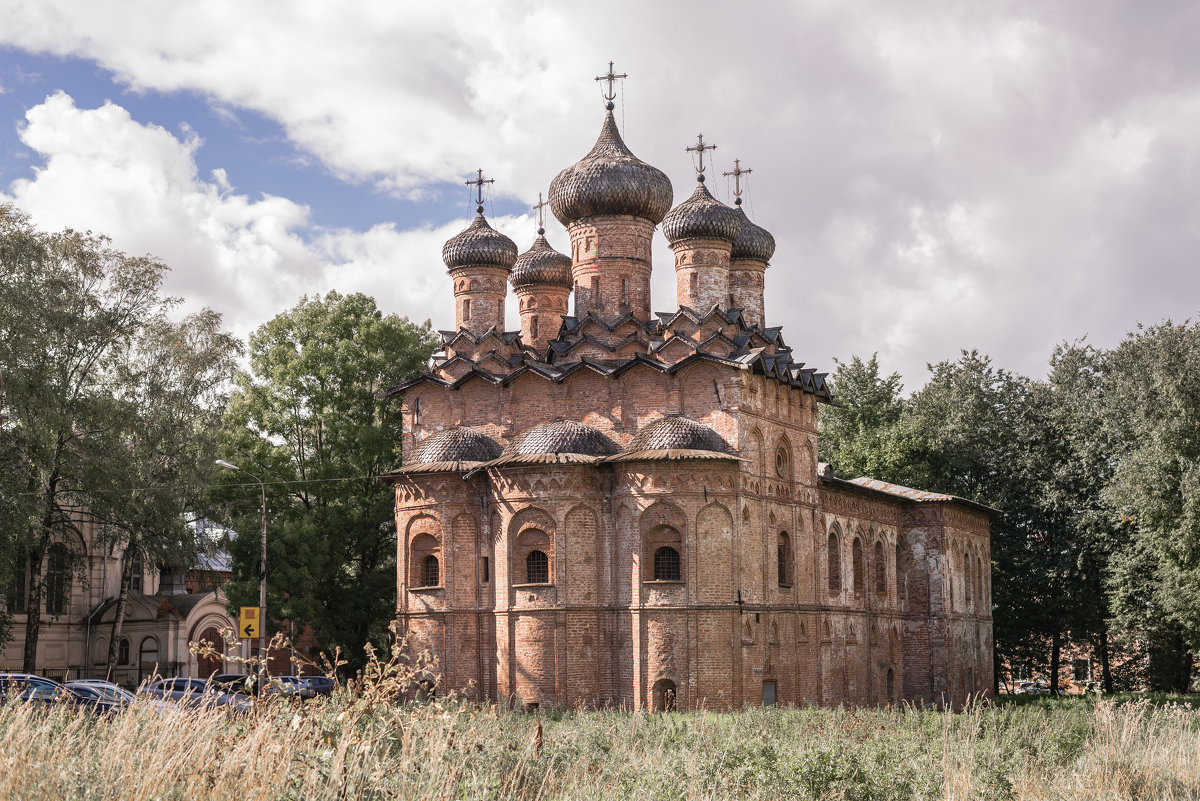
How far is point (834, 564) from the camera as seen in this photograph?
3144 centimetres

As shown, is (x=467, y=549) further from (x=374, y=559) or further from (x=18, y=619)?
(x=18, y=619)

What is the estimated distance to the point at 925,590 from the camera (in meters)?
35.8

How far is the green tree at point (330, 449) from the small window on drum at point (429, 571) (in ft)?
14.7


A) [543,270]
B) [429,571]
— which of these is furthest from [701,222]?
[429,571]

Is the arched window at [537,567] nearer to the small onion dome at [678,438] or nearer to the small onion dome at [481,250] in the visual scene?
the small onion dome at [678,438]

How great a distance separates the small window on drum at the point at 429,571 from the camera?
1089 inches

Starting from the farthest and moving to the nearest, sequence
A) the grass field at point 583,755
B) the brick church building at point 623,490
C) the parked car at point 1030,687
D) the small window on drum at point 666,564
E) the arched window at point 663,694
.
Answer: the parked car at point 1030,687
the small window on drum at point 666,564
the brick church building at point 623,490
the arched window at point 663,694
the grass field at point 583,755

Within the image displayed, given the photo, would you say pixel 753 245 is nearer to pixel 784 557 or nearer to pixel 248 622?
pixel 784 557

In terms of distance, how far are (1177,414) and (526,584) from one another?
1709cm

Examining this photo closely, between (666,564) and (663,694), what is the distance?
2638 millimetres

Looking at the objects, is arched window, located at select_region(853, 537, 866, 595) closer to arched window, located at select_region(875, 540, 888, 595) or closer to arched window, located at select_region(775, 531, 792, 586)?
arched window, located at select_region(875, 540, 888, 595)

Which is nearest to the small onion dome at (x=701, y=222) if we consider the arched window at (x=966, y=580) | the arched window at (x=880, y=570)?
the arched window at (x=880, y=570)

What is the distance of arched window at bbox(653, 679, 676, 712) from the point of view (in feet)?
82.5

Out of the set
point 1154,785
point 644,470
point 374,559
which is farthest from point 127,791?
point 374,559
